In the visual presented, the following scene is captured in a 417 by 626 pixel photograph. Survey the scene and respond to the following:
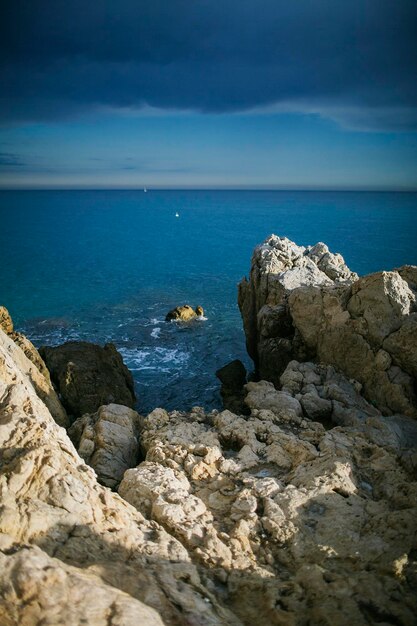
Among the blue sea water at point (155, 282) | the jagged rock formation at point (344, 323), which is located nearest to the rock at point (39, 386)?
the blue sea water at point (155, 282)

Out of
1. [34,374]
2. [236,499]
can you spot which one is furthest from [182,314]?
[236,499]

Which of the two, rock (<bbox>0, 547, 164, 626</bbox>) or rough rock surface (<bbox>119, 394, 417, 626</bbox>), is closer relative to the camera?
rock (<bbox>0, 547, 164, 626</bbox>)

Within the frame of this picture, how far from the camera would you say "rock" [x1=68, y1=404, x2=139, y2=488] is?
1166cm

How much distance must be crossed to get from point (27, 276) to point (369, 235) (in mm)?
65604

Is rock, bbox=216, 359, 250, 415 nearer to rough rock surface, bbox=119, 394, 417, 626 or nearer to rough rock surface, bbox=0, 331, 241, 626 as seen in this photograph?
rough rock surface, bbox=119, 394, 417, 626

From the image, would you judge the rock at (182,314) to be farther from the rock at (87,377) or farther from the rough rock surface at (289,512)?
the rough rock surface at (289,512)

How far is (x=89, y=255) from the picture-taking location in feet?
231

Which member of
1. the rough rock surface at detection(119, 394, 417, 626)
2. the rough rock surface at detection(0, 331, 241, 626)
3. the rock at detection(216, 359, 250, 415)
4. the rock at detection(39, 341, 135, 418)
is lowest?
the rock at detection(216, 359, 250, 415)

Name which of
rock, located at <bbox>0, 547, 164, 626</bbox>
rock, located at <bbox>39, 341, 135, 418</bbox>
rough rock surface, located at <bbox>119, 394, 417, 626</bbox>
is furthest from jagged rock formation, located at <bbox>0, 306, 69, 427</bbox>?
rock, located at <bbox>0, 547, 164, 626</bbox>

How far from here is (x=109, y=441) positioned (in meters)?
12.7

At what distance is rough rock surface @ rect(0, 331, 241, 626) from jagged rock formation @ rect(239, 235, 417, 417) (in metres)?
11.5

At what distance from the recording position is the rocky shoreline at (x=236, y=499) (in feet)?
19.9

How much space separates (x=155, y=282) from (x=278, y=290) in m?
32.5

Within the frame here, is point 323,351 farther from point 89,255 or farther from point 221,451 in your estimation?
point 89,255
